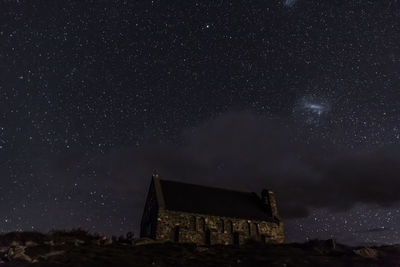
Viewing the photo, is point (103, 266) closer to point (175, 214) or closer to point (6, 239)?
point (6, 239)

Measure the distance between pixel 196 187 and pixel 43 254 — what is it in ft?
90.2

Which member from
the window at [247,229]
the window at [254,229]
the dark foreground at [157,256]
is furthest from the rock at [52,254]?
the window at [254,229]

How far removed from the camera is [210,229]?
41000 millimetres

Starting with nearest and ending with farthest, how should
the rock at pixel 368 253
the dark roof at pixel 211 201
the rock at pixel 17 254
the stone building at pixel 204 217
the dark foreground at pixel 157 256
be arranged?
the rock at pixel 17 254, the dark foreground at pixel 157 256, the rock at pixel 368 253, the stone building at pixel 204 217, the dark roof at pixel 211 201

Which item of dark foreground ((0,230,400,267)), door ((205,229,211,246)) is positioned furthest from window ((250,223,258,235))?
dark foreground ((0,230,400,267))

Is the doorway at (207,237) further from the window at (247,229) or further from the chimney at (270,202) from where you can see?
the chimney at (270,202)

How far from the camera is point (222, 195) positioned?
4903 cm

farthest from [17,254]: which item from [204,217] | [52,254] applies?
[204,217]

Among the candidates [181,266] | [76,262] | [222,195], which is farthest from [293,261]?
[222,195]

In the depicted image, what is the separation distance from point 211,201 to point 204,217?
456 cm

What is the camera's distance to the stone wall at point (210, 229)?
39.0m

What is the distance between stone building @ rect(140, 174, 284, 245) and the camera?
3944 cm

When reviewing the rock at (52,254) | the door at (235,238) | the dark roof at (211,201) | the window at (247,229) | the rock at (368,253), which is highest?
the dark roof at (211,201)

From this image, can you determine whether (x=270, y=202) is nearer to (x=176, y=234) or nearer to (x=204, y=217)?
(x=204, y=217)
